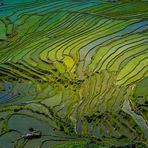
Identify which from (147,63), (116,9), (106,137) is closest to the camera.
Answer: (106,137)

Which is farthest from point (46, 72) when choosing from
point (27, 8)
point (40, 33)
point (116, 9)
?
point (27, 8)

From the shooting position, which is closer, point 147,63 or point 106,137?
point 106,137

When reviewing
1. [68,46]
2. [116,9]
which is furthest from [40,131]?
[116,9]

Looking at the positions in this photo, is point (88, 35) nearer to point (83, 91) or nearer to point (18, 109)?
point (83, 91)

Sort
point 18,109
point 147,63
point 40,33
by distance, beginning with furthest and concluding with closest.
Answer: point 40,33, point 147,63, point 18,109

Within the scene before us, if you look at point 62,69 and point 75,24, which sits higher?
point 75,24

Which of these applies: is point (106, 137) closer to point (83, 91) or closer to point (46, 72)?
point (83, 91)

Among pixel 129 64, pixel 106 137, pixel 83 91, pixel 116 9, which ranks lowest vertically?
pixel 106 137
